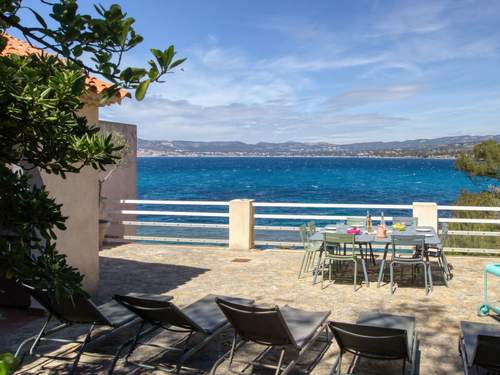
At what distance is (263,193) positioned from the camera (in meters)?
54.9

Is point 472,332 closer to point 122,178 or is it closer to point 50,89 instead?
point 50,89

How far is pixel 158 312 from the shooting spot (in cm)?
408

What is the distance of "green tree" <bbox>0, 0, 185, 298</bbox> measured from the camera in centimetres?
177

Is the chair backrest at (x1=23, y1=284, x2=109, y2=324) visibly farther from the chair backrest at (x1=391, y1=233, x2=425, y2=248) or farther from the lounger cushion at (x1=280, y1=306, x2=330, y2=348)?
the chair backrest at (x1=391, y1=233, x2=425, y2=248)

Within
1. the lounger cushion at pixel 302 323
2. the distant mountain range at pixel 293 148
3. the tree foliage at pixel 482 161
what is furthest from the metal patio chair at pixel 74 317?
the distant mountain range at pixel 293 148

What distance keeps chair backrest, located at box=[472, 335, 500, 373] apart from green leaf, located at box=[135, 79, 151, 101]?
259 cm

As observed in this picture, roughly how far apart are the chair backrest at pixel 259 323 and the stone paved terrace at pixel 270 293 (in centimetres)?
38

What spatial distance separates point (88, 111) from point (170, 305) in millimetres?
3089

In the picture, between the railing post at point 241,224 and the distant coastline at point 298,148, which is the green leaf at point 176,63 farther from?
the distant coastline at point 298,148

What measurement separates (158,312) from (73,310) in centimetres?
72

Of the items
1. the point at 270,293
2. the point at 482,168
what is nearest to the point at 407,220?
the point at 270,293

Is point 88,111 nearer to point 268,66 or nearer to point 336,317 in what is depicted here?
point 336,317

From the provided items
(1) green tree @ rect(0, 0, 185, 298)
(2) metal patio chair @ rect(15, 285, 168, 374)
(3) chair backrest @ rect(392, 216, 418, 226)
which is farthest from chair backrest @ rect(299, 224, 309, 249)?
(1) green tree @ rect(0, 0, 185, 298)

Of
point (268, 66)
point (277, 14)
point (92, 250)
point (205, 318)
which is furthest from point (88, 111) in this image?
point (268, 66)
